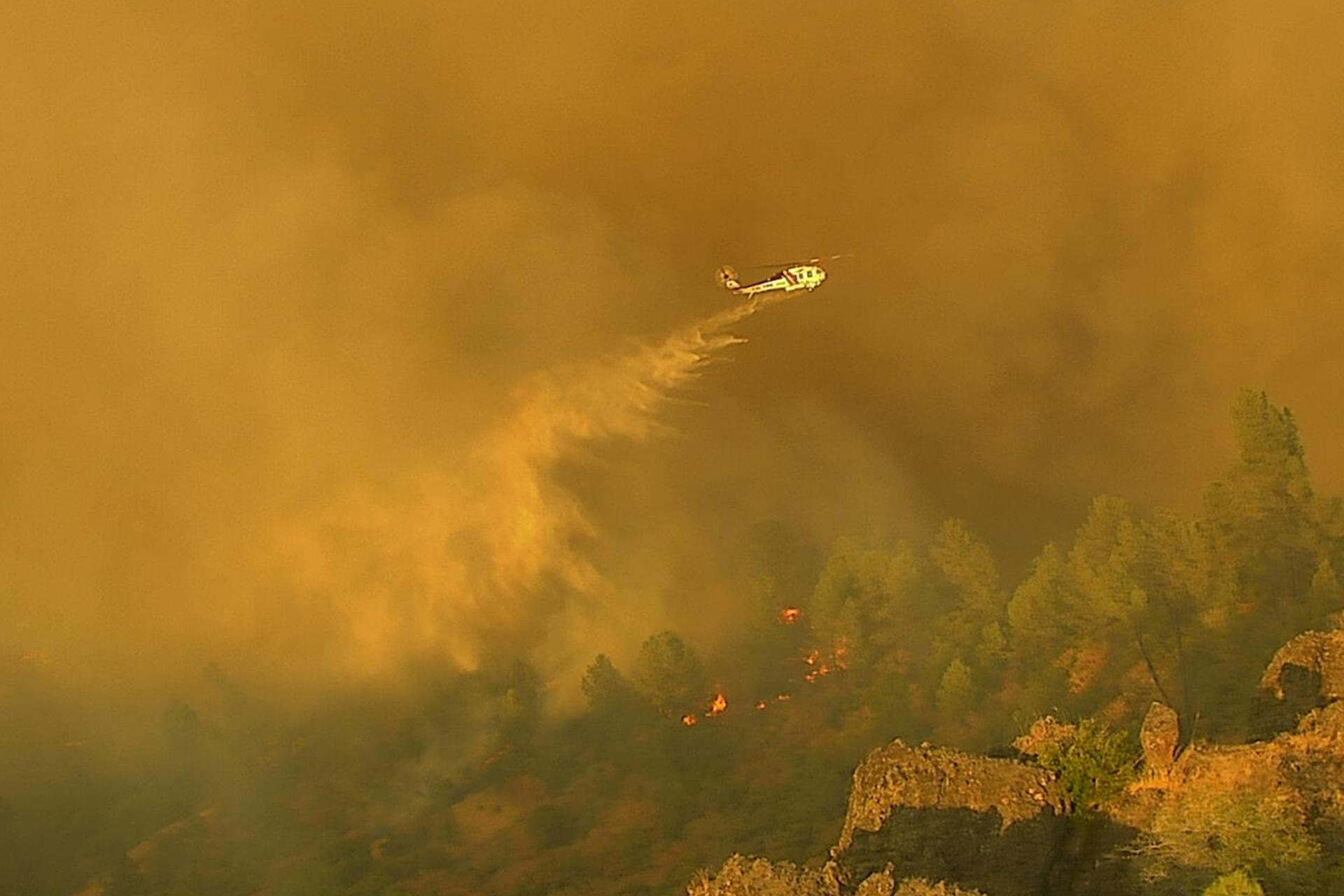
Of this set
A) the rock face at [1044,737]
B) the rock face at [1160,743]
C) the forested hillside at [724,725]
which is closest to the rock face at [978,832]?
the rock face at [1044,737]

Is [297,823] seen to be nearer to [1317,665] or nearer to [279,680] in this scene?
[279,680]

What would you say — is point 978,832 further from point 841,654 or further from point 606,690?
point 841,654

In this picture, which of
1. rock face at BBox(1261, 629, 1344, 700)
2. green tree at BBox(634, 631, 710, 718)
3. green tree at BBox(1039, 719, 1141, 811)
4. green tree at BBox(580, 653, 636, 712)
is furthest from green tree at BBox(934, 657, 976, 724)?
green tree at BBox(1039, 719, 1141, 811)

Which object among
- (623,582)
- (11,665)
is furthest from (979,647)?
(11,665)

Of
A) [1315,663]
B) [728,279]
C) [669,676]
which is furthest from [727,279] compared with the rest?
[1315,663]

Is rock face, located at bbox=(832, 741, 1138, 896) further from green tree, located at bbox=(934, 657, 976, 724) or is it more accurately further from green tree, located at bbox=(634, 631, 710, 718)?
green tree, located at bbox=(634, 631, 710, 718)
